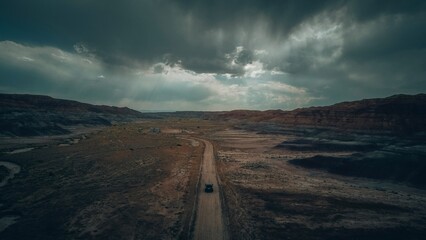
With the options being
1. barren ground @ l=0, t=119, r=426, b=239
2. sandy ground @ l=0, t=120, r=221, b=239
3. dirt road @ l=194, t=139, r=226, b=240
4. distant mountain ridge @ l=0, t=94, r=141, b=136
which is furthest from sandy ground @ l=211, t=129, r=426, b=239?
distant mountain ridge @ l=0, t=94, r=141, b=136

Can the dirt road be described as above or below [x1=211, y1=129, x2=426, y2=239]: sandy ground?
above

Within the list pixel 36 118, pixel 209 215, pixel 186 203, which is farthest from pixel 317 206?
pixel 36 118

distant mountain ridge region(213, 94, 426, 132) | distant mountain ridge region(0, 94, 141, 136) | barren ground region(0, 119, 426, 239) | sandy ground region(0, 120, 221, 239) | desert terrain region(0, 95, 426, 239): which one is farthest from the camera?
distant mountain ridge region(0, 94, 141, 136)

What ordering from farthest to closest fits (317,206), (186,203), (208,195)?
(208,195) < (317,206) < (186,203)

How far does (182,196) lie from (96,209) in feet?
34.8

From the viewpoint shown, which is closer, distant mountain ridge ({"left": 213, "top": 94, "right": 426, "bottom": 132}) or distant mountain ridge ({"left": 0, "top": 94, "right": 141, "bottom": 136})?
distant mountain ridge ({"left": 213, "top": 94, "right": 426, "bottom": 132})

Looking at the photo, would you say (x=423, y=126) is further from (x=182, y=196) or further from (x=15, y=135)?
(x=15, y=135)

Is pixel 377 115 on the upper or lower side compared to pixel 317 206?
upper

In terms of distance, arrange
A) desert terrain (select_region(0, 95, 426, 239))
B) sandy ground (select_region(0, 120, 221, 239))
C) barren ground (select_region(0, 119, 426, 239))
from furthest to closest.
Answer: desert terrain (select_region(0, 95, 426, 239)) < barren ground (select_region(0, 119, 426, 239)) < sandy ground (select_region(0, 120, 221, 239))

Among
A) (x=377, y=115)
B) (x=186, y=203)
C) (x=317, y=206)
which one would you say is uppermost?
(x=377, y=115)

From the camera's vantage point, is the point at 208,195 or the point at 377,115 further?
the point at 377,115

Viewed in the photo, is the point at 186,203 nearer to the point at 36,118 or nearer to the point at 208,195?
the point at 208,195

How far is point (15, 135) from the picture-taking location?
10606 centimetres

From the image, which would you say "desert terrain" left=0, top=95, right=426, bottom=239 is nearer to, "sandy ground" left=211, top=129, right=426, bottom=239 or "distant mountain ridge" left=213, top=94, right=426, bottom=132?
"sandy ground" left=211, top=129, right=426, bottom=239
